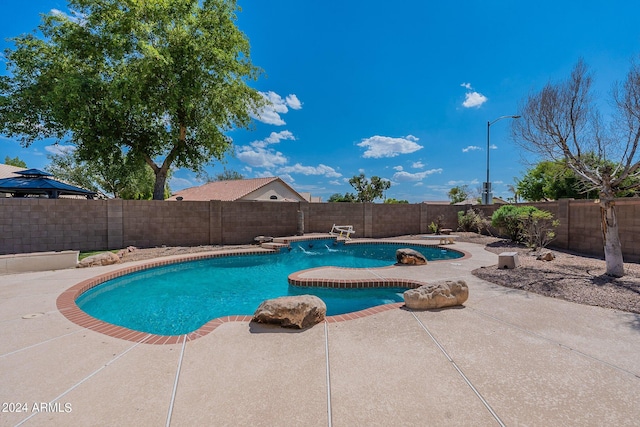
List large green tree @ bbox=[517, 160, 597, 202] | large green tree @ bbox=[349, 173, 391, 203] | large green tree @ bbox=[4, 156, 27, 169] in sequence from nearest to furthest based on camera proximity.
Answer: large green tree @ bbox=[517, 160, 597, 202] → large green tree @ bbox=[4, 156, 27, 169] → large green tree @ bbox=[349, 173, 391, 203]

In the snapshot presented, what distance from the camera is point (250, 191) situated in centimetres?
2808

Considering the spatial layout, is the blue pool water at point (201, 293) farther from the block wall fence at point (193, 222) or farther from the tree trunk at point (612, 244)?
the tree trunk at point (612, 244)

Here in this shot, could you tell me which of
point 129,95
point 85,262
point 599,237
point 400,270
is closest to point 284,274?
point 400,270

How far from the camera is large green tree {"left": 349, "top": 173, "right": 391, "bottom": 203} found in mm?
44772

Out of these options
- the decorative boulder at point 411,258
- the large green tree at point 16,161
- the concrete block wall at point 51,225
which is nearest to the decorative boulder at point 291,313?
the decorative boulder at point 411,258

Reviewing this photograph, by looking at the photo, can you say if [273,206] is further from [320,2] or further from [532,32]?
[532,32]

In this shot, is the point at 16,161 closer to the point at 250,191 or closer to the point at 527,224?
the point at 250,191

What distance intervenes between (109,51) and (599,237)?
752 inches

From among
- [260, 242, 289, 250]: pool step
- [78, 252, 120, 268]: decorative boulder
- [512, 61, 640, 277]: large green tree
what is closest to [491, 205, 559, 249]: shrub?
[512, 61, 640, 277]: large green tree

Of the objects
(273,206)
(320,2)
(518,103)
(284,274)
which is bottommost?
(284,274)

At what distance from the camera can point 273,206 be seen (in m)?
13.9

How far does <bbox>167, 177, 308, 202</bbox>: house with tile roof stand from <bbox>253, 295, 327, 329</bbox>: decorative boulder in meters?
23.6

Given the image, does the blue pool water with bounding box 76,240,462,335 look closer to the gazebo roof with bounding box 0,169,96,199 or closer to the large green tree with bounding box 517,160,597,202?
the gazebo roof with bounding box 0,169,96,199

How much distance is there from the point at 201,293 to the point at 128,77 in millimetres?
8991
